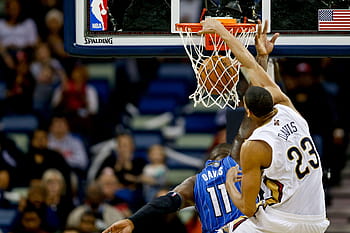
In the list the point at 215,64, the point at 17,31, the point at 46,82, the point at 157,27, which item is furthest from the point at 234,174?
the point at 17,31

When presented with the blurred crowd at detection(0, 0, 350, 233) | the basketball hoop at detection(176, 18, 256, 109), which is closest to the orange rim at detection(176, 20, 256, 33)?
the basketball hoop at detection(176, 18, 256, 109)

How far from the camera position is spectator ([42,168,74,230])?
989 cm

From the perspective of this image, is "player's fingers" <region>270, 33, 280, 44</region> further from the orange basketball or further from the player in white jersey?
the player in white jersey

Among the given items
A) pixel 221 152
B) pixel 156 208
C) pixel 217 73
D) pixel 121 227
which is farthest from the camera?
pixel 221 152

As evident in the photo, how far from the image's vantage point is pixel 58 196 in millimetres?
10039

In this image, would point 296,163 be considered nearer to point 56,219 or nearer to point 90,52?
point 90,52

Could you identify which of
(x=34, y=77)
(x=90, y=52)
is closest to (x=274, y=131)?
(x=90, y=52)

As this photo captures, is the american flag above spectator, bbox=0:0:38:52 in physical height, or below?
above

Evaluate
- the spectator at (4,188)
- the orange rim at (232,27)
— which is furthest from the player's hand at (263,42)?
the spectator at (4,188)

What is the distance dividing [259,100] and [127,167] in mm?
4674

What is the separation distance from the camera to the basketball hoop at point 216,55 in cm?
681

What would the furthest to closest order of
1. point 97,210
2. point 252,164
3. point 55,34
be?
point 55,34 < point 97,210 < point 252,164

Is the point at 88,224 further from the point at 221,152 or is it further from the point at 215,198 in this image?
the point at 215,198

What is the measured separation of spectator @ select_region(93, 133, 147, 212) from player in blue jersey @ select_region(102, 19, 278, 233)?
3.45 m
